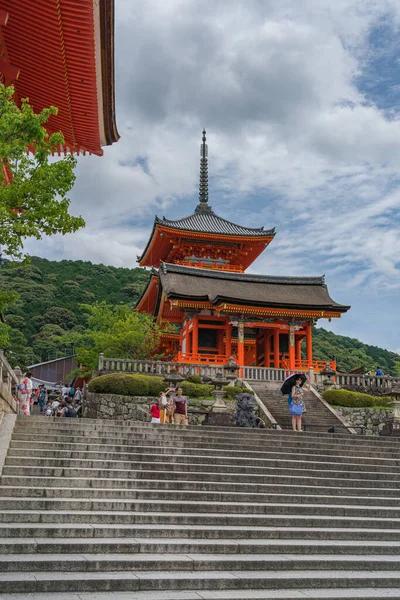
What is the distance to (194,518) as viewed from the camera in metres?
9.17

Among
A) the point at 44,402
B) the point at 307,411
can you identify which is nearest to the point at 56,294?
the point at 44,402

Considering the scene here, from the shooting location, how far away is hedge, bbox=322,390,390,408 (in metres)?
24.5

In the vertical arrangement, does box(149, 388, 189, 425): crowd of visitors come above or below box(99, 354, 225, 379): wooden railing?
below

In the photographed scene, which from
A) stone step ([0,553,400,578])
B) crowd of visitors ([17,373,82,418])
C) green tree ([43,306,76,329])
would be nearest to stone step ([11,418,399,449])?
crowd of visitors ([17,373,82,418])

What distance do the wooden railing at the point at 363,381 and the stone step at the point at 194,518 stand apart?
1686 cm

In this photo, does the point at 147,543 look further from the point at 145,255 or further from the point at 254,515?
the point at 145,255

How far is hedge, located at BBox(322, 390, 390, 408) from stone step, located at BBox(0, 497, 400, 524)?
44.0ft

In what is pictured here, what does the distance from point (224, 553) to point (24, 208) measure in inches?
237

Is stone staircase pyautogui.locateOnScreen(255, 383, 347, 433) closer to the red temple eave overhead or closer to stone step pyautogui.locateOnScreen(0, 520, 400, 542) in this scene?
stone step pyautogui.locateOnScreen(0, 520, 400, 542)

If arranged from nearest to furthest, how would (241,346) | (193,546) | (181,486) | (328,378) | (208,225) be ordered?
(193,546) < (181,486) < (328,378) < (241,346) < (208,225)

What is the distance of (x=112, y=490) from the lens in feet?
32.0

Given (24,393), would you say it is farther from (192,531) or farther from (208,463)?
(192,531)

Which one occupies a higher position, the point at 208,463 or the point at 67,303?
the point at 67,303

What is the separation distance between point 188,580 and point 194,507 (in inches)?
107
